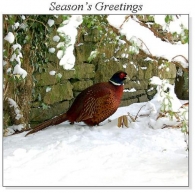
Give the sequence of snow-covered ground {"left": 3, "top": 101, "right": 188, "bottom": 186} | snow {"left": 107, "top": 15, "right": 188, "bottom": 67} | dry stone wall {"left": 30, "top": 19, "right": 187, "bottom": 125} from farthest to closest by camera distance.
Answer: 1. dry stone wall {"left": 30, "top": 19, "right": 187, "bottom": 125}
2. snow {"left": 107, "top": 15, "right": 188, "bottom": 67}
3. snow-covered ground {"left": 3, "top": 101, "right": 188, "bottom": 186}

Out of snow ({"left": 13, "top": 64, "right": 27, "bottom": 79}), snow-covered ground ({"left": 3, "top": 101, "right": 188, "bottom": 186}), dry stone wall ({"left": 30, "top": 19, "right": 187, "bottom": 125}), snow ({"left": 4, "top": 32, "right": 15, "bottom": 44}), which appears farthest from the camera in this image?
dry stone wall ({"left": 30, "top": 19, "right": 187, "bottom": 125})

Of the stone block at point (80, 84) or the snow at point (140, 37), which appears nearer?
the snow at point (140, 37)

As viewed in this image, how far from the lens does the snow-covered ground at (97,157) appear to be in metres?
1.86

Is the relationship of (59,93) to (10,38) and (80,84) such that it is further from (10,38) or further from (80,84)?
(10,38)

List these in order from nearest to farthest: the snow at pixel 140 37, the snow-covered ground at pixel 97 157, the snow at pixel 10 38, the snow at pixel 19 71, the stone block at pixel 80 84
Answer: the snow-covered ground at pixel 97 157 → the snow at pixel 140 37 → the snow at pixel 10 38 → the snow at pixel 19 71 → the stone block at pixel 80 84

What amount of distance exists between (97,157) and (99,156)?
22mm

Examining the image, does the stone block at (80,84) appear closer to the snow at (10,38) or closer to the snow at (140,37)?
the snow at (10,38)

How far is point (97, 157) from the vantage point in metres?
2.20

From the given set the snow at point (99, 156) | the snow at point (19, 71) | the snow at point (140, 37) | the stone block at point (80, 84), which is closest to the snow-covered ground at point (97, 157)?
the snow at point (99, 156)

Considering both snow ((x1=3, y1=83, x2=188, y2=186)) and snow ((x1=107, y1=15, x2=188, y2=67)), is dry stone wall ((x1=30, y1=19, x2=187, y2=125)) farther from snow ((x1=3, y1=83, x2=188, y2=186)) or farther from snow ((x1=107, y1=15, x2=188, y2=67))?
snow ((x1=107, y1=15, x2=188, y2=67))

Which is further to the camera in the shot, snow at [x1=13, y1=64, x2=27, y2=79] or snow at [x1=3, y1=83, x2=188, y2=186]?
snow at [x1=13, y1=64, x2=27, y2=79]

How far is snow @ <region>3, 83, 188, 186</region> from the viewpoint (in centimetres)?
186

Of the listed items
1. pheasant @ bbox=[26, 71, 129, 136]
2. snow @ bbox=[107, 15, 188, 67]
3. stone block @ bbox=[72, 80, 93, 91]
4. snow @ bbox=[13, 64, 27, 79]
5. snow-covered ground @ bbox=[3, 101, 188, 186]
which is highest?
snow @ bbox=[107, 15, 188, 67]

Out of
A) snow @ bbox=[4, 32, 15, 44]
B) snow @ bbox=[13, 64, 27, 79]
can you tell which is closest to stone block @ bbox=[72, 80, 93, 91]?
snow @ bbox=[13, 64, 27, 79]
